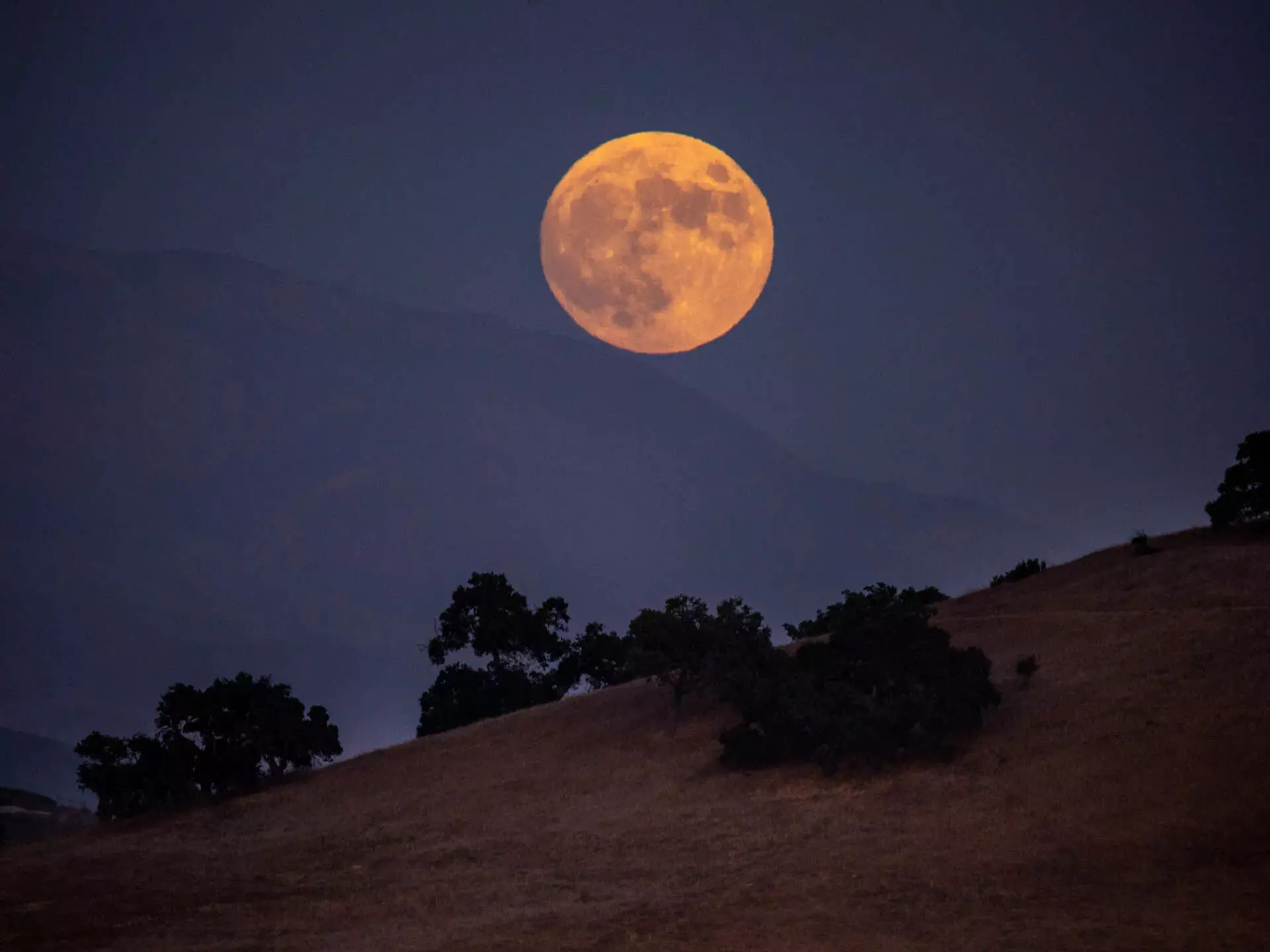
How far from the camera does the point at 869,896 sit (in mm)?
14508

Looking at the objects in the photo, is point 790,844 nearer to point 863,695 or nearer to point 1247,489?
point 863,695

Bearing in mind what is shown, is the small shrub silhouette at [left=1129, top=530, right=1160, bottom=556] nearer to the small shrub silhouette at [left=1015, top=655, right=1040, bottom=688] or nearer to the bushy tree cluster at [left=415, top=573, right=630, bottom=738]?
the small shrub silhouette at [left=1015, top=655, right=1040, bottom=688]

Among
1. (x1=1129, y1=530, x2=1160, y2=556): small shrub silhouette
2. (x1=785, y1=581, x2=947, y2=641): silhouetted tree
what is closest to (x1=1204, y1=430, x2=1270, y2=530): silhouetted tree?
(x1=1129, y1=530, x2=1160, y2=556): small shrub silhouette

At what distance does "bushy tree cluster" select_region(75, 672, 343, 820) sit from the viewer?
1268 inches

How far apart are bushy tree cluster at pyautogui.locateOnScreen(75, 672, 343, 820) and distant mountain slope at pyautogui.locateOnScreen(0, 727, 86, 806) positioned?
531 ft

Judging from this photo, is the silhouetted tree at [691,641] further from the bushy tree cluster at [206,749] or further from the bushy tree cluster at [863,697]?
the bushy tree cluster at [206,749]

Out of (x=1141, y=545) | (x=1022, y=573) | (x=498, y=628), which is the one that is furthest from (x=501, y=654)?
(x=1141, y=545)

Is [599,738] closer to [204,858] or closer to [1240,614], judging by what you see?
[204,858]

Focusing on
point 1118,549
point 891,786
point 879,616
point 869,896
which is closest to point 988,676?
point 879,616

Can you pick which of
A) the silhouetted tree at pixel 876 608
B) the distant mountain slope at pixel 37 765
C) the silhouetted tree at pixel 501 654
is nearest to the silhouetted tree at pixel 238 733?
the silhouetted tree at pixel 501 654

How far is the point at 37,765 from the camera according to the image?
6929 inches

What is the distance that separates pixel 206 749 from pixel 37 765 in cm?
17860

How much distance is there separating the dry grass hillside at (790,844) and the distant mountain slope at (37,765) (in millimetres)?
172814

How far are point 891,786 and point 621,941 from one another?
9.19m
